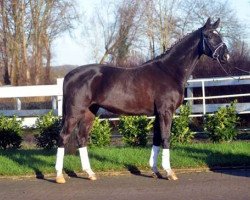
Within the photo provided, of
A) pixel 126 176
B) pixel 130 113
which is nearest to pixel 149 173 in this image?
pixel 126 176

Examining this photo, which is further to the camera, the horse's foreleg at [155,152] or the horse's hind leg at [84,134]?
the horse's hind leg at [84,134]

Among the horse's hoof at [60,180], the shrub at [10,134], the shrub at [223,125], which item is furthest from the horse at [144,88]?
the shrub at [10,134]

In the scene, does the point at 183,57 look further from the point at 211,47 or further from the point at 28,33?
the point at 28,33

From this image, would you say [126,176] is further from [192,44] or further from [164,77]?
[192,44]

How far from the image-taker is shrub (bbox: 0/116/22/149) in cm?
1395

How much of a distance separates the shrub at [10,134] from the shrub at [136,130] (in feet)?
8.14

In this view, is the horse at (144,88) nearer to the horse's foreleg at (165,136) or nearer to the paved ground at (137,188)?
the horse's foreleg at (165,136)

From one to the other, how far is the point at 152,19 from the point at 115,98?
2736 cm

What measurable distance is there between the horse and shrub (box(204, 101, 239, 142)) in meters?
3.63

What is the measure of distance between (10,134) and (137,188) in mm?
5439

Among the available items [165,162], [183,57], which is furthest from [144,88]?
[165,162]

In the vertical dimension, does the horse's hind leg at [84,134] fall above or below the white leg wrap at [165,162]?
above

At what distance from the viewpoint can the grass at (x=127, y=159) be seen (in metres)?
11.0

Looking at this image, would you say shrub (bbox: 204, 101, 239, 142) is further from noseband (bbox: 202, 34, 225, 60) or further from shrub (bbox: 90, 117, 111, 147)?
noseband (bbox: 202, 34, 225, 60)
